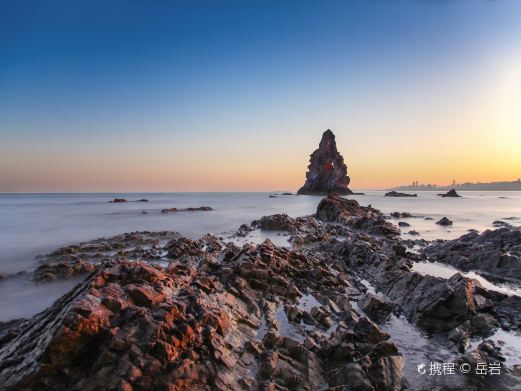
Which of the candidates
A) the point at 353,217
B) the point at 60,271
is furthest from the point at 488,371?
the point at 353,217

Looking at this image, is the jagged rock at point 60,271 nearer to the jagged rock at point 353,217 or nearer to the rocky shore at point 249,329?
the rocky shore at point 249,329

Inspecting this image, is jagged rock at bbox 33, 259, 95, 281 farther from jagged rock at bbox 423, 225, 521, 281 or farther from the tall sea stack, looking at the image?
the tall sea stack

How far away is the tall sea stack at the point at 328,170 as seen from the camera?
465 ft

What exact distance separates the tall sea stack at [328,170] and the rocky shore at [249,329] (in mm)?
130246

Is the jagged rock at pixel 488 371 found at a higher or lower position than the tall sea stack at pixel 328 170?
lower

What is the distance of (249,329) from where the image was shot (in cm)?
788

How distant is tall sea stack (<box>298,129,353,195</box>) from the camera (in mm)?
141625

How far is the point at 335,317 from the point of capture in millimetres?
9055

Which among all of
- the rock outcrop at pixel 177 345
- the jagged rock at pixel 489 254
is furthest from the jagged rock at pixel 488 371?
the jagged rock at pixel 489 254

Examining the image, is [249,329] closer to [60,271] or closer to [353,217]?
[60,271]

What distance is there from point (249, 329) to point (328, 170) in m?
139

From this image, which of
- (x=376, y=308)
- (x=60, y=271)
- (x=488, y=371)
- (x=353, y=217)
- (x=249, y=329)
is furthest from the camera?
(x=353, y=217)

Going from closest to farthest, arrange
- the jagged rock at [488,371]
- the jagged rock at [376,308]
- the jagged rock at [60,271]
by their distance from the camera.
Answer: the jagged rock at [488,371], the jagged rock at [376,308], the jagged rock at [60,271]

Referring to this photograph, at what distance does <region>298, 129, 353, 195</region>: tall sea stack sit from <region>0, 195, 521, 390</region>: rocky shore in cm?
13025
